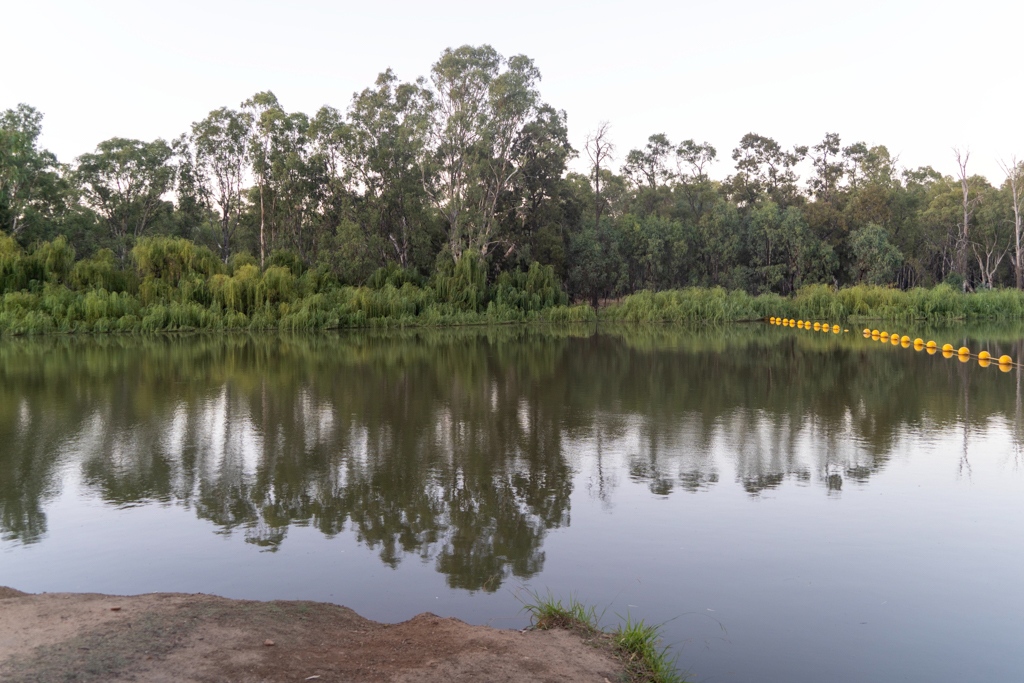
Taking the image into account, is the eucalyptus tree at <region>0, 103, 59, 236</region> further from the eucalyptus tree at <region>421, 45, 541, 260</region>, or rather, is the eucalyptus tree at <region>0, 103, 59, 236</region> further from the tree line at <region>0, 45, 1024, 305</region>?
the eucalyptus tree at <region>421, 45, 541, 260</region>

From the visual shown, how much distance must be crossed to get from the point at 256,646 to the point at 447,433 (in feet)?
19.0

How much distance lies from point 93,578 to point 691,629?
148 inches

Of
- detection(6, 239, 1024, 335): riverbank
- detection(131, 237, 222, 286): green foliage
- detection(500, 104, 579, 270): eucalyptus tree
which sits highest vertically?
detection(500, 104, 579, 270): eucalyptus tree

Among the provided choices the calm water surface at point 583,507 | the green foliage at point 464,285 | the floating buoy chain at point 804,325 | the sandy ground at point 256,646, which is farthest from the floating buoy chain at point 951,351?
the green foliage at point 464,285

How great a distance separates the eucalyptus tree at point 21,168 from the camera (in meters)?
39.6

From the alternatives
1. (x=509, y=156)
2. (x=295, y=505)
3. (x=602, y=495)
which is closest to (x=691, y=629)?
(x=602, y=495)

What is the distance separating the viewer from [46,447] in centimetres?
862

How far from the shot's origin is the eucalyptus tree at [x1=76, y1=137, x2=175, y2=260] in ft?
153

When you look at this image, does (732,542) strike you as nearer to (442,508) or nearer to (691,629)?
(691,629)

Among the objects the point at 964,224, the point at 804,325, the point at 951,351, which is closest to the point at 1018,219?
the point at 964,224

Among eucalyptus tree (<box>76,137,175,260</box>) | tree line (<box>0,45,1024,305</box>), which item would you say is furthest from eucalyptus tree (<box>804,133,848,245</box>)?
eucalyptus tree (<box>76,137,175,260</box>)

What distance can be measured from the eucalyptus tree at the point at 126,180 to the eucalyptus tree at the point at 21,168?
10.7 ft

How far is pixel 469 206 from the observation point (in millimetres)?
40656

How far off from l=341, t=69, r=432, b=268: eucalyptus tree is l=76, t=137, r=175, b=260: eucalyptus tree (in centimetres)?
1361
